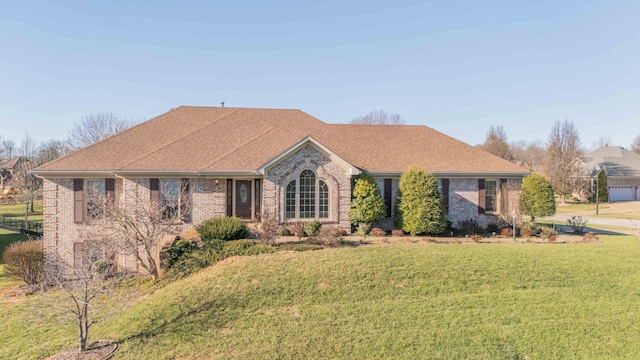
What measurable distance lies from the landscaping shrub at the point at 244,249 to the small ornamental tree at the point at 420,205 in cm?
781

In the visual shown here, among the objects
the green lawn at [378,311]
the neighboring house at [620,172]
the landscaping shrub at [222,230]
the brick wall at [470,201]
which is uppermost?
the neighboring house at [620,172]

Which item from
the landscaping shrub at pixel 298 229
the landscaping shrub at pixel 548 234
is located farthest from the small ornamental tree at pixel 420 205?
the landscaping shrub at pixel 298 229

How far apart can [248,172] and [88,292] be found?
8.97m

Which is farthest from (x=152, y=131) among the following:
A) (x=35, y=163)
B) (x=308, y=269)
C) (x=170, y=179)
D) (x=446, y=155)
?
(x=35, y=163)

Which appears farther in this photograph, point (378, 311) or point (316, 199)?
point (316, 199)

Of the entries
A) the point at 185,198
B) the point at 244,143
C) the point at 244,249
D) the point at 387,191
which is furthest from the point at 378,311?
the point at 244,143

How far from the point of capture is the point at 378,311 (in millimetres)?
9805

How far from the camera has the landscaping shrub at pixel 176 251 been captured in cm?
1439

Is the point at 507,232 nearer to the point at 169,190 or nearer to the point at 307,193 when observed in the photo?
the point at 307,193

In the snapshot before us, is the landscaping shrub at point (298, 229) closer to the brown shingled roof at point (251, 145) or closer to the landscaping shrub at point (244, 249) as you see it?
the landscaping shrub at point (244, 249)

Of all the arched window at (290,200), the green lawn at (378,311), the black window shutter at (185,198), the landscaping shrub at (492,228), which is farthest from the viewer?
the landscaping shrub at (492,228)

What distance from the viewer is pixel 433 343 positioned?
27.9 feet

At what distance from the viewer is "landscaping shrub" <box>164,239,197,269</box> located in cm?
1439

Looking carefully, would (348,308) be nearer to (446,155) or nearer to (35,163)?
(446,155)
